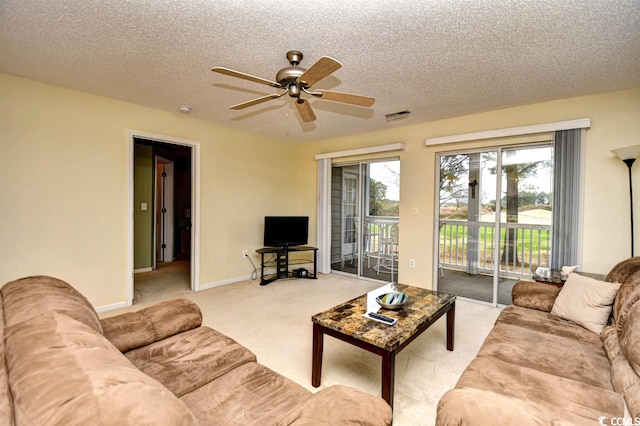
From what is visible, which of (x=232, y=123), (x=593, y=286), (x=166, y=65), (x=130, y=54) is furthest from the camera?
(x=232, y=123)

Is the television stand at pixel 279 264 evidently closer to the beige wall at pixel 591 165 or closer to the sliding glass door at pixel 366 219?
the sliding glass door at pixel 366 219

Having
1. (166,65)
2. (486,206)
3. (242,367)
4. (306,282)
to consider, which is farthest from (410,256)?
(166,65)

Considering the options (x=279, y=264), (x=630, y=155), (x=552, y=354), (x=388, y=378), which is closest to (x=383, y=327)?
(x=388, y=378)

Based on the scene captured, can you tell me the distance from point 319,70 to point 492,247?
3.24 meters

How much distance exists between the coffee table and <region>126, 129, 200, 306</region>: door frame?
275 cm

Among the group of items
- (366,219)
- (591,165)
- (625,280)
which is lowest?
(625,280)

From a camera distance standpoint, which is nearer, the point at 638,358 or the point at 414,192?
the point at 638,358

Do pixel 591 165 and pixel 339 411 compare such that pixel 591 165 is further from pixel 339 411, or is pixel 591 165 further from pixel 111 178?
pixel 111 178

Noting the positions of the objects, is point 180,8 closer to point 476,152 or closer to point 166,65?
point 166,65

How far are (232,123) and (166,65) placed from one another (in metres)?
1.79

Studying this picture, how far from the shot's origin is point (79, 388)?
65cm

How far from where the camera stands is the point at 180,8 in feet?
5.84

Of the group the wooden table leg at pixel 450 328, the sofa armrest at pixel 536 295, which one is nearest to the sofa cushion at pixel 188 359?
the wooden table leg at pixel 450 328

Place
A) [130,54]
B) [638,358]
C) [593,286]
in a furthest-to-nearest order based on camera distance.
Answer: [130,54]
[593,286]
[638,358]
